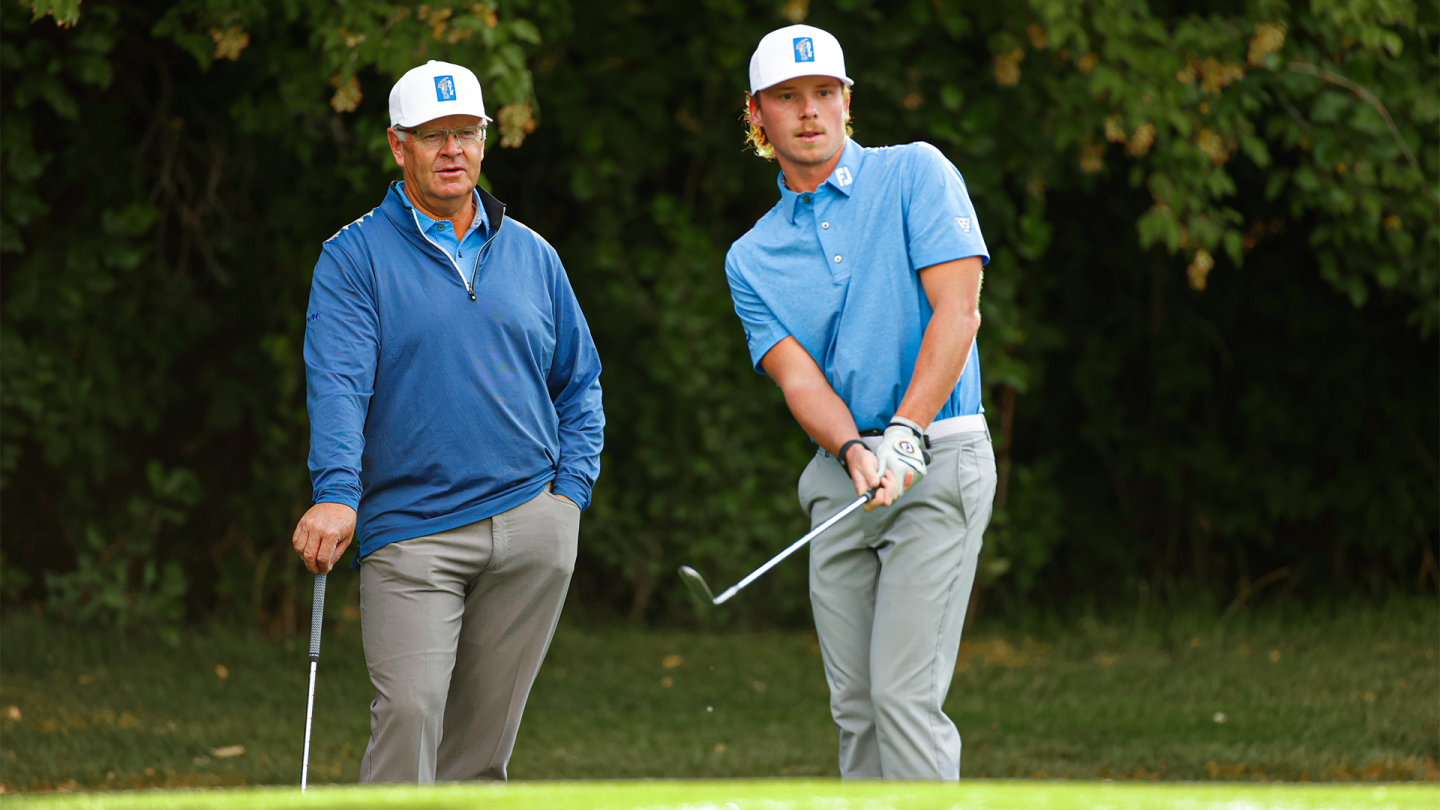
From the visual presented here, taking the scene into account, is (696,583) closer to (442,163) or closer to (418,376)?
(418,376)

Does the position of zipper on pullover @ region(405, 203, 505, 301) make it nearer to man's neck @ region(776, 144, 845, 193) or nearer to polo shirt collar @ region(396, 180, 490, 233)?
polo shirt collar @ region(396, 180, 490, 233)

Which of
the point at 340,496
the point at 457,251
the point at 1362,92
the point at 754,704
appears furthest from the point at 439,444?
the point at 1362,92

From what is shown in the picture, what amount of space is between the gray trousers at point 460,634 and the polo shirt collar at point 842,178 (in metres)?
0.89

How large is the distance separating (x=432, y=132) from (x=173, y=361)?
4.79m

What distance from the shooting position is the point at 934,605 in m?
3.46

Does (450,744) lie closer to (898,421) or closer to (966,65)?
(898,421)

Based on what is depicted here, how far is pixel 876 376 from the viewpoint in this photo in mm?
3512

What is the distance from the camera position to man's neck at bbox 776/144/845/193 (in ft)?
11.7

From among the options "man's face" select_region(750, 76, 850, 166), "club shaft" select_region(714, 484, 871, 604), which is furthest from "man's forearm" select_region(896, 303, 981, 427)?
"man's face" select_region(750, 76, 850, 166)

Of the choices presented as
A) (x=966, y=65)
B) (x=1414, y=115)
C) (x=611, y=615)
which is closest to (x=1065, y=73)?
(x=966, y=65)

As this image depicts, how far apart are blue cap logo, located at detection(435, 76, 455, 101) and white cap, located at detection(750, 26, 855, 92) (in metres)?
0.69

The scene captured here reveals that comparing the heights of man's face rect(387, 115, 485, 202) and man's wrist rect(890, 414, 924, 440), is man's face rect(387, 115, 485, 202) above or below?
above

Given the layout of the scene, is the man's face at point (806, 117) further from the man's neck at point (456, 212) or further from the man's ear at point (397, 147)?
the man's ear at point (397, 147)

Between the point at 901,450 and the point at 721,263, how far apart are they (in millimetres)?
4089
